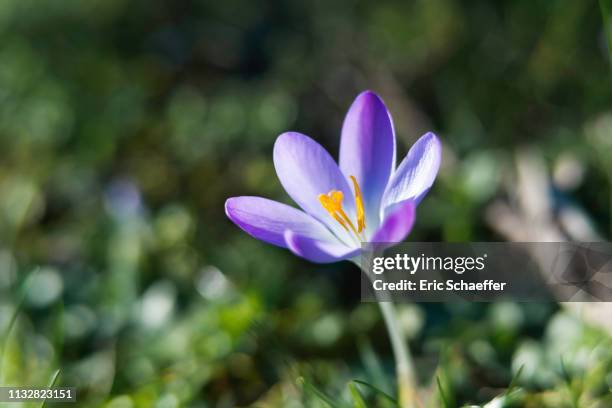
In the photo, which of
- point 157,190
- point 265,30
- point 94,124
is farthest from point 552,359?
point 265,30

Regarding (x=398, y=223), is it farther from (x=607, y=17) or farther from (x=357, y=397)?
(x=607, y=17)

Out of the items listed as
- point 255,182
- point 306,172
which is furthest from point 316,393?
point 255,182

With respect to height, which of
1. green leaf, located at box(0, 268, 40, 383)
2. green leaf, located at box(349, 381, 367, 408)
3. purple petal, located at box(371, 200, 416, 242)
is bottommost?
green leaf, located at box(349, 381, 367, 408)

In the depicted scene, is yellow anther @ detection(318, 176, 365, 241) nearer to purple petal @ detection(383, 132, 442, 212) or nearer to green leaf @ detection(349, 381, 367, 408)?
purple petal @ detection(383, 132, 442, 212)

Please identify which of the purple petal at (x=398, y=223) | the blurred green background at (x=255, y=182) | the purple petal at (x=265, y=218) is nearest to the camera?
the purple petal at (x=398, y=223)

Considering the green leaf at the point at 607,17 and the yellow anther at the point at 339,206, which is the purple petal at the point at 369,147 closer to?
the yellow anther at the point at 339,206

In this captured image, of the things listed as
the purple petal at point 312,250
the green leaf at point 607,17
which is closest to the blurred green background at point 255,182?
the purple petal at point 312,250

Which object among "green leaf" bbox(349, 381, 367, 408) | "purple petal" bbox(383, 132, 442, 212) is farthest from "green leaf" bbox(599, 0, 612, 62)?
"green leaf" bbox(349, 381, 367, 408)
